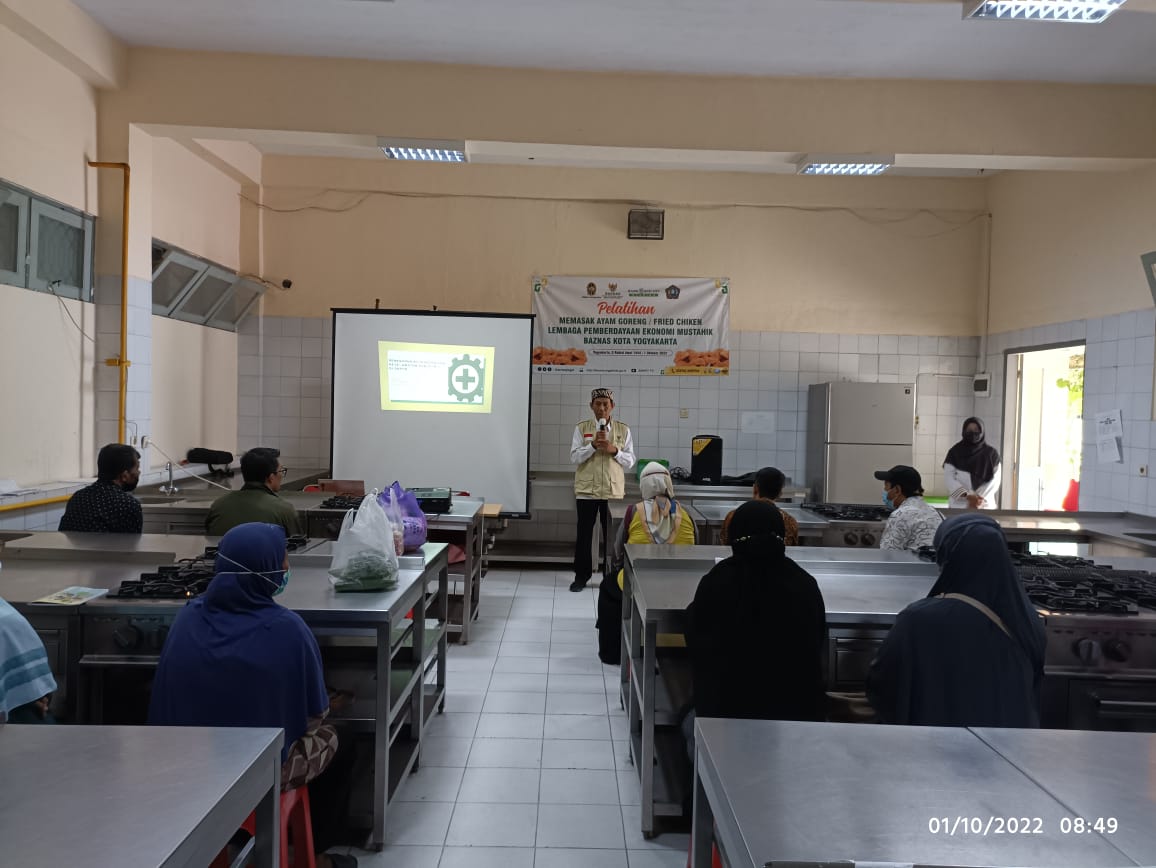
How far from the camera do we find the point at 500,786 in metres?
2.79

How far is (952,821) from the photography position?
3.75ft

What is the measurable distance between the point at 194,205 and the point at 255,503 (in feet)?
10.9

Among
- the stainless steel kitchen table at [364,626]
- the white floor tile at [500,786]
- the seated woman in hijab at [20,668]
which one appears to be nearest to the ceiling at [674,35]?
the stainless steel kitchen table at [364,626]

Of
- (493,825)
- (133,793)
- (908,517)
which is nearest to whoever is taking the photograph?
(133,793)

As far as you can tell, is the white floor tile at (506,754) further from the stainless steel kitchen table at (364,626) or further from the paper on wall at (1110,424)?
the paper on wall at (1110,424)

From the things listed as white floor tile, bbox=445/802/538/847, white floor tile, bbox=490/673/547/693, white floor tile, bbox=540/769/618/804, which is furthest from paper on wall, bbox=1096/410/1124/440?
white floor tile, bbox=445/802/538/847

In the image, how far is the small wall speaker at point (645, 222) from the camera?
6566 millimetres

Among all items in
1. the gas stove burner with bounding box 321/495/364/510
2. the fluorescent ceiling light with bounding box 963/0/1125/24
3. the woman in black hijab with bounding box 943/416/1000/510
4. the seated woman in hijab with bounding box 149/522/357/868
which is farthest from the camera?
the woman in black hijab with bounding box 943/416/1000/510

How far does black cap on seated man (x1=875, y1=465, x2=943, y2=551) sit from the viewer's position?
3496mm

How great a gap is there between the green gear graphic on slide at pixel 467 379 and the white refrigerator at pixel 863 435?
9.03ft

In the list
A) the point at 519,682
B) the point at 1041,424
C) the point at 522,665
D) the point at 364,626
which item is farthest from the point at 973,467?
the point at 364,626

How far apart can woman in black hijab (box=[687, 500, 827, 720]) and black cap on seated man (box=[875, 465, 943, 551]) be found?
151cm

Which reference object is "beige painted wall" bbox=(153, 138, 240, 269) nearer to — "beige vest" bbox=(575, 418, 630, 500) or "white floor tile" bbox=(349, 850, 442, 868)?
"beige vest" bbox=(575, 418, 630, 500)

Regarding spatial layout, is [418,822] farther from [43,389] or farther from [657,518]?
[43,389]
